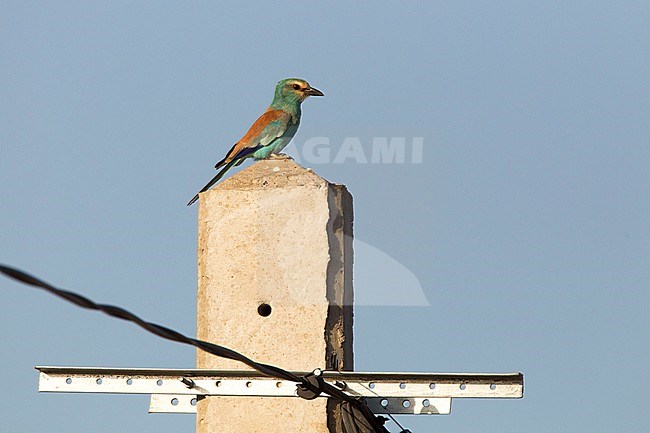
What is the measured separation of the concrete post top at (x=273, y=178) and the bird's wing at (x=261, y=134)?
1.93ft

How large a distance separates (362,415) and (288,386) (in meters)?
0.30

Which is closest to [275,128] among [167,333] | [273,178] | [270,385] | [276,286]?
[273,178]

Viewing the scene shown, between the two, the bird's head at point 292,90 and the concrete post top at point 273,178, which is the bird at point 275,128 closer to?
the bird's head at point 292,90

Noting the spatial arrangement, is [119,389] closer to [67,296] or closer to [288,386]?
[288,386]

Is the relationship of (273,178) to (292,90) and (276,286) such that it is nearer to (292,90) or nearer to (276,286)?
(276,286)

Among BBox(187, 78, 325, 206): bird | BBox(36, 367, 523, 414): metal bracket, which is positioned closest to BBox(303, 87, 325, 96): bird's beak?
BBox(187, 78, 325, 206): bird

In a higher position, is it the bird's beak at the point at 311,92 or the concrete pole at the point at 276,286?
the bird's beak at the point at 311,92

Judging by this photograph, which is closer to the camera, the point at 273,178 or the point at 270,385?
the point at 270,385

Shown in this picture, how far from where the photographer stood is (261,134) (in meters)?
6.46

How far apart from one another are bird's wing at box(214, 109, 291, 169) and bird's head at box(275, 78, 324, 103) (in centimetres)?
12

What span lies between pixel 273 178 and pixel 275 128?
0.89 m

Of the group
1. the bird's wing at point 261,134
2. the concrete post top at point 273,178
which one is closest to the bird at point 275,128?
the bird's wing at point 261,134

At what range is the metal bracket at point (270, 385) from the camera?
16.4ft

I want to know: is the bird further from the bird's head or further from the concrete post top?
the concrete post top
